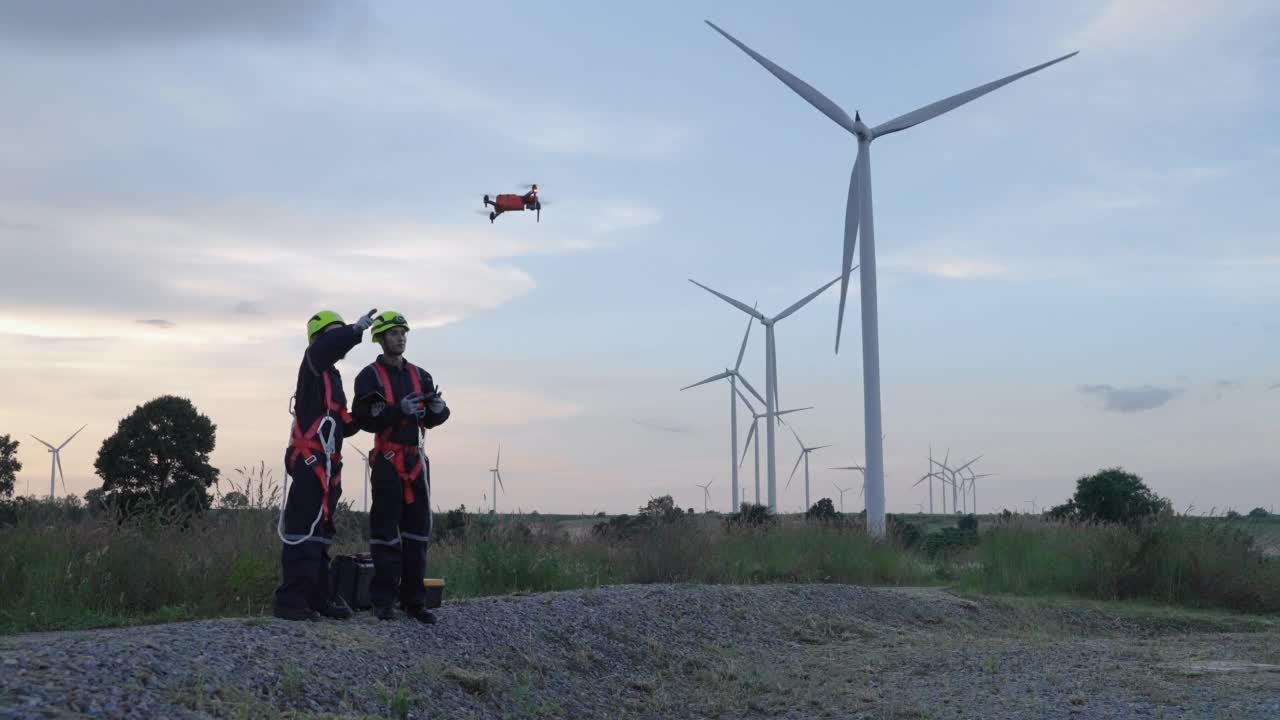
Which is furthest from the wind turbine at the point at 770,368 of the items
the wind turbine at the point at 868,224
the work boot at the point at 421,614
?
the work boot at the point at 421,614

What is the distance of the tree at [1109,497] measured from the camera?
34969 mm

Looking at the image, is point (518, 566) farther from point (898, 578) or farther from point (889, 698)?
point (898, 578)

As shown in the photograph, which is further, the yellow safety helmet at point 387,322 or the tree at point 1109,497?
the tree at point 1109,497

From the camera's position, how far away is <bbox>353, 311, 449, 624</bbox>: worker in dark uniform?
886 centimetres

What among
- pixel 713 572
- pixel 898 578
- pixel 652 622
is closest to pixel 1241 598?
pixel 898 578

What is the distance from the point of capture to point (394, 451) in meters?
8.93

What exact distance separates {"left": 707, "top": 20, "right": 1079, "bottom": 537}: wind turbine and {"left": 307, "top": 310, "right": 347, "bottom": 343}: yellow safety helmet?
16.6 metres

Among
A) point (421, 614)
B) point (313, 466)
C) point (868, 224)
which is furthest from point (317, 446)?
point (868, 224)

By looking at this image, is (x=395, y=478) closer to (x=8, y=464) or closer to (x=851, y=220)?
(x=851, y=220)

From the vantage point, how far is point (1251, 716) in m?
8.23

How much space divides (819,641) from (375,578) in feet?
17.7

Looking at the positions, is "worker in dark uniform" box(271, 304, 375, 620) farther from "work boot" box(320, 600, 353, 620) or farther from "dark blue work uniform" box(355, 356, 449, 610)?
"dark blue work uniform" box(355, 356, 449, 610)

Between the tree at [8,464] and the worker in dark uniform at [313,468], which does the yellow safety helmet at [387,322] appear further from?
the tree at [8,464]

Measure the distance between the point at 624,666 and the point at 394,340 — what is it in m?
3.63
